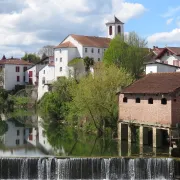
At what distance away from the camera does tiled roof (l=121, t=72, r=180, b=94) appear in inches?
1485

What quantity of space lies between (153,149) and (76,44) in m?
53.0

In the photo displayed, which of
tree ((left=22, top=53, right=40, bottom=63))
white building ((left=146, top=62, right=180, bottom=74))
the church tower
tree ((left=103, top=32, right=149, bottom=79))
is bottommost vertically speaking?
white building ((left=146, top=62, right=180, bottom=74))

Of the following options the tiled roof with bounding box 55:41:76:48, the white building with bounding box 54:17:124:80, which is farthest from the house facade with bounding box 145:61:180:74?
the tiled roof with bounding box 55:41:76:48

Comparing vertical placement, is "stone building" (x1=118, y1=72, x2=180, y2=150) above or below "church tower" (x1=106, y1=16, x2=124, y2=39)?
below

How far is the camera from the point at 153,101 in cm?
3812

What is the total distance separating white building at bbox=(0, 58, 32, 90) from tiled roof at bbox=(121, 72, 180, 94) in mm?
65868

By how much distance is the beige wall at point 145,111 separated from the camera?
121 feet

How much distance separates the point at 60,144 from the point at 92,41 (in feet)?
164

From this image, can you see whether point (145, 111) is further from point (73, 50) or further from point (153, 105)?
point (73, 50)

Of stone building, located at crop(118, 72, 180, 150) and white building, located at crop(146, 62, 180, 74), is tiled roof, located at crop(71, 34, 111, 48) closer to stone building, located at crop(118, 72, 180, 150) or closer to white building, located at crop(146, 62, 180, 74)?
white building, located at crop(146, 62, 180, 74)

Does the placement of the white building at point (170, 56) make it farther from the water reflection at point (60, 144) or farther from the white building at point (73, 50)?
the water reflection at point (60, 144)

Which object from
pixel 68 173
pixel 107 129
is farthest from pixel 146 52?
pixel 68 173

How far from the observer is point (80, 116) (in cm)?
5094

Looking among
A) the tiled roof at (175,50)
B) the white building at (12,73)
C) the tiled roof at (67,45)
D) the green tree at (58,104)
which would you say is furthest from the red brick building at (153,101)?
the white building at (12,73)
